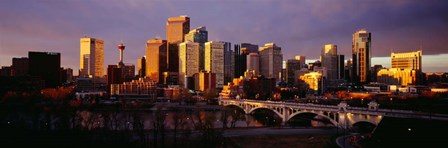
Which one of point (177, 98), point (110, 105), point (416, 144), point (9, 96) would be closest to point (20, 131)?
point (416, 144)

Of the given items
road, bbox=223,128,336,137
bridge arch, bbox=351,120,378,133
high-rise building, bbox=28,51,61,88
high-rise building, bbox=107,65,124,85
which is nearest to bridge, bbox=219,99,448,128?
bridge arch, bbox=351,120,378,133

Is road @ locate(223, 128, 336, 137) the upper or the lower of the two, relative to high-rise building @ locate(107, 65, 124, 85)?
lower

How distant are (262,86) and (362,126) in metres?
121

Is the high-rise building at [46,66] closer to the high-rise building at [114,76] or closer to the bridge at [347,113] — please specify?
the high-rise building at [114,76]

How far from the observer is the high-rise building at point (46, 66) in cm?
17125

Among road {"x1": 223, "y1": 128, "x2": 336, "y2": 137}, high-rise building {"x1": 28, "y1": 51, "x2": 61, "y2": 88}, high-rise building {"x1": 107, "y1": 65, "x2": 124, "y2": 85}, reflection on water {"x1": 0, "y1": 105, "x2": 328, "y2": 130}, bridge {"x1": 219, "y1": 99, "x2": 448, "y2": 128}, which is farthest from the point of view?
high-rise building {"x1": 107, "y1": 65, "x2": 124, "y2": 85}

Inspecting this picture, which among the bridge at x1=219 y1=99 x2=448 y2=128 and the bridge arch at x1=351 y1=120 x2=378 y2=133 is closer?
the bridge at x1=219 y1=99 x2=448 y2=128

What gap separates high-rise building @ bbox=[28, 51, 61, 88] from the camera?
562ft

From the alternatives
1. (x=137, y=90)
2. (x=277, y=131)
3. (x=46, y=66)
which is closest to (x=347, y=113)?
(x=277, y=131)

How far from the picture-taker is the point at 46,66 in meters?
175

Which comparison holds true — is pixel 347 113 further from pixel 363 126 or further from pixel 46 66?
pixel 46 66

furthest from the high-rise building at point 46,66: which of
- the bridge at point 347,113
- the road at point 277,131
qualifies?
the road at point 277,131

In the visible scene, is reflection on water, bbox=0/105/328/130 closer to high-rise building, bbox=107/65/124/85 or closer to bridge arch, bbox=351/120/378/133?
bridge arch, bbox=351/120/378/133

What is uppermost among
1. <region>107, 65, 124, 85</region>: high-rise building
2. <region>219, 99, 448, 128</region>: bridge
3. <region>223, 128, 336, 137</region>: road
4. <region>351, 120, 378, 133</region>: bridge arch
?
<region>107, 65, 124, 85</region>: high-rise building
